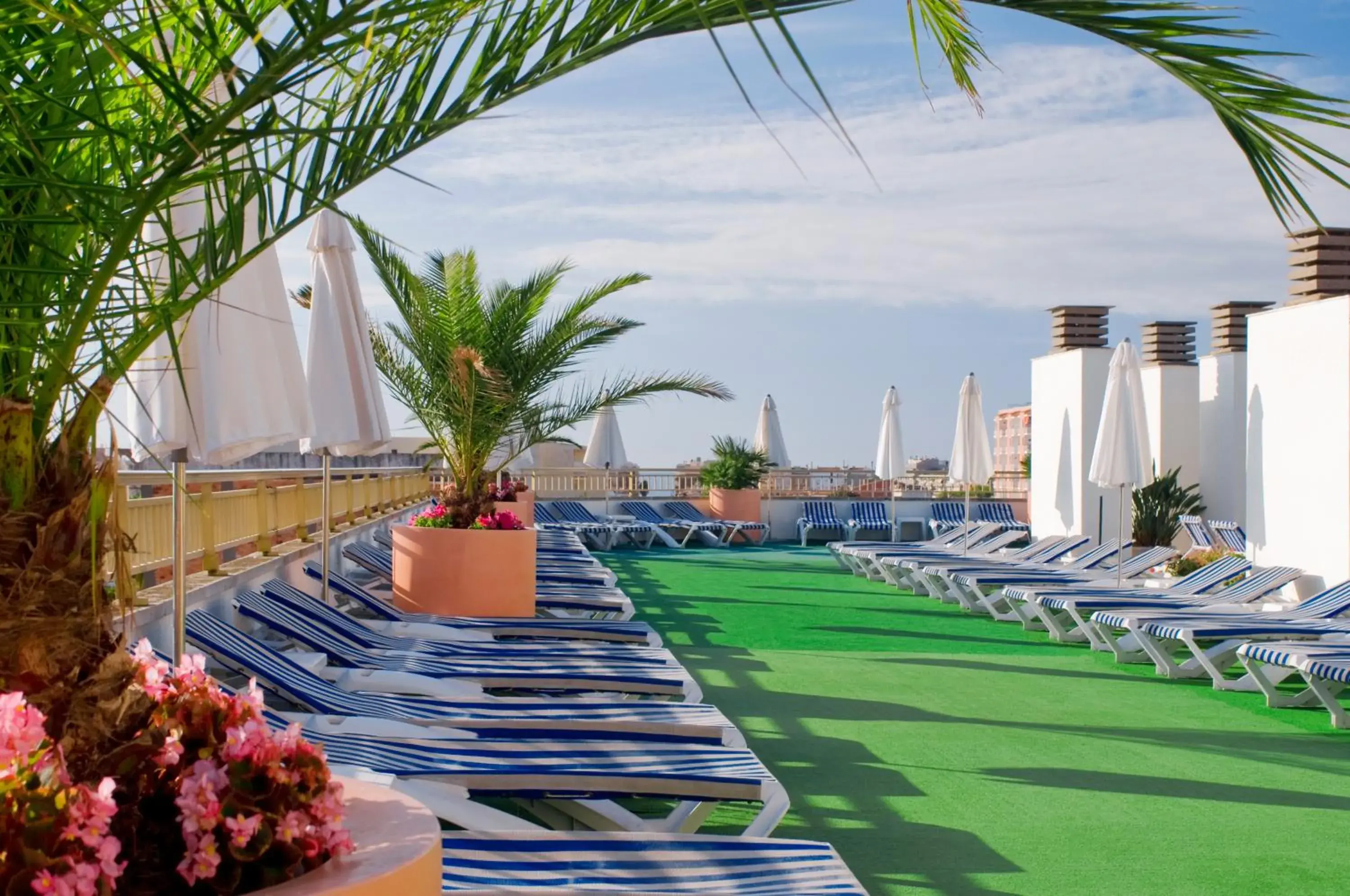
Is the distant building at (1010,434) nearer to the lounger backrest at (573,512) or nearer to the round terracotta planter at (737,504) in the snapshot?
the round terracotta planter at (737,504)

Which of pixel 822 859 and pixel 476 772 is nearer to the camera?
pixel 822 859

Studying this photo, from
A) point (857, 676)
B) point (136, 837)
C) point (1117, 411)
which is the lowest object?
point (857, 676)

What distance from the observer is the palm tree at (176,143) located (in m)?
1.88

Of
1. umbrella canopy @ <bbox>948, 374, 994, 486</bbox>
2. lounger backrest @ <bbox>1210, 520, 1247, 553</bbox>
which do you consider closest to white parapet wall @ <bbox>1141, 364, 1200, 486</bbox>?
lounger backrest @ <bbox>1210, 520, 1247, 553</bbox>

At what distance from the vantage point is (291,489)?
30.3 ft

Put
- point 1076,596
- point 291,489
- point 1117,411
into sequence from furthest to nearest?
point 1117,411, point 1076,596, point 291,489

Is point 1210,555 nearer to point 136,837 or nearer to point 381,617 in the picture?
point 381,617

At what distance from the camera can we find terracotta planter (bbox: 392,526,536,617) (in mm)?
9023

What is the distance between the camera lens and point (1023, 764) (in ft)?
19.7

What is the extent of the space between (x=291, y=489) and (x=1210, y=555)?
9744mm

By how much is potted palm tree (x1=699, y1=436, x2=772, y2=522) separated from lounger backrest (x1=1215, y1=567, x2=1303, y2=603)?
12833 mm

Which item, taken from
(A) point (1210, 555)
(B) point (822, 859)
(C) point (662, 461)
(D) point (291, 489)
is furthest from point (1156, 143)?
(C) point (662, 461)

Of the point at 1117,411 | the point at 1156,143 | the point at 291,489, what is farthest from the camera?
the point at 1117,411

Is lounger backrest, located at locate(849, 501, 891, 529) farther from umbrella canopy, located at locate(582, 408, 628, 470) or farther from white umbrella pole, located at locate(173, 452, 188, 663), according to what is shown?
white umbrella pole, located at locate(173, 452, 188, 663)
